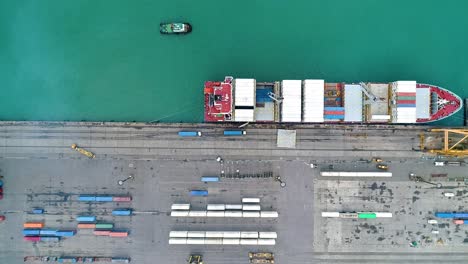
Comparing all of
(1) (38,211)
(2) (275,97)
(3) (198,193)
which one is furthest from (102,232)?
(2) (275,97)

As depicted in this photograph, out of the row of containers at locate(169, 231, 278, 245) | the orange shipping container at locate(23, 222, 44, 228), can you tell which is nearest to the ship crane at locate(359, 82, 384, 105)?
the row of containers at locate(169, 231, 278, 245)

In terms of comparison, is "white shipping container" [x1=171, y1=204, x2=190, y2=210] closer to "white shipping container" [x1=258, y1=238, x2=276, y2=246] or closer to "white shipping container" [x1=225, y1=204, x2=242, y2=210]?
"white shipping container" [x1=225, y1=204, x2=242, y2=210]

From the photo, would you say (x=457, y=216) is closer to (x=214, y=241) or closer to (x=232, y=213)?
(x=232, y=213)

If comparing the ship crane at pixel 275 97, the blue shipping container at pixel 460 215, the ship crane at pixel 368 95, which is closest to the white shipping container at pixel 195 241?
the ship crane at pixel 275 97

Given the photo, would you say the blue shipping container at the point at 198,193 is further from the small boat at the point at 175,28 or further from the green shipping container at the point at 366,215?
the small boat at the point at 175,28

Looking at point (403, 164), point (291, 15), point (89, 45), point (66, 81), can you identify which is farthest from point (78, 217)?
point (403, 164)

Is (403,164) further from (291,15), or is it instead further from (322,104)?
(291,15)
